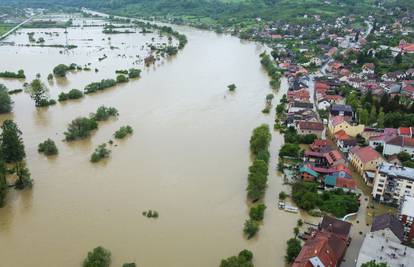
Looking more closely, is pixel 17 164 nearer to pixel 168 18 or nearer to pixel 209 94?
pixel 209 94

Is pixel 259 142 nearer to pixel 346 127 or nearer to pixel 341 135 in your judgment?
pixel 341 135

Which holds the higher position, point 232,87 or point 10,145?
point 10,145

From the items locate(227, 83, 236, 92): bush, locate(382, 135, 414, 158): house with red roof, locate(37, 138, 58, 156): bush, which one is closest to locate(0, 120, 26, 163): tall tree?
locate(37, 138, 58, 156): bush

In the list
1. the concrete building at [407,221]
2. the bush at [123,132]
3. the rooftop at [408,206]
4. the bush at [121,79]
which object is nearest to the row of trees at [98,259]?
the concrete building at [407,221]

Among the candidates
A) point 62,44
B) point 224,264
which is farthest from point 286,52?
point 224,264

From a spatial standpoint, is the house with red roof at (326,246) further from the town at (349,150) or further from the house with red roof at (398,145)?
the house with red roof at (398,145)

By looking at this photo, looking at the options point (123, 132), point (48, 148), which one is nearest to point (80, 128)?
point (123, 132)

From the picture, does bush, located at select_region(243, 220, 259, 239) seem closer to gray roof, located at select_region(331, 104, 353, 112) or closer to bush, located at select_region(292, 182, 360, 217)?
bush, located at select_region(292, 182, 360, 217)
